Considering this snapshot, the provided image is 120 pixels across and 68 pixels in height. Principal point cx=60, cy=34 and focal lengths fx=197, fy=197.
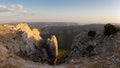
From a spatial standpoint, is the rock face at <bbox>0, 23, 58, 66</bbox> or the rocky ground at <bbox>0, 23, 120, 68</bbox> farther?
the rock face at <bbox>0, 23, 58, 66</bbox>

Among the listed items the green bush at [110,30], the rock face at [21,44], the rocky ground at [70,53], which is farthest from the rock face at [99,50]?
the rock face at [21,44]

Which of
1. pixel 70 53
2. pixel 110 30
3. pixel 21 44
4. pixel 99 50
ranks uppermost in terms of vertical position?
pixel 110 30

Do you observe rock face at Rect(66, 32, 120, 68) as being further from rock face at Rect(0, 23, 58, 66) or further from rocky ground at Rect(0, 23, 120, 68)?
rock face at Rect(0, 23, 58, 66)

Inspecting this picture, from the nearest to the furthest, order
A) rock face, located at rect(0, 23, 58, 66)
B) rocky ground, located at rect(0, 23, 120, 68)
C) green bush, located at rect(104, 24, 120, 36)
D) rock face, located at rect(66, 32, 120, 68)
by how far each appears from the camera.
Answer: rock face, located at rect(66, 32, 120, 68) < rocky ground, located at rect(0, 23, 120, 68) < green bush, located at rect(104, 24, 120, 36) < rock face, located at rect(0, 23, 58, 66)

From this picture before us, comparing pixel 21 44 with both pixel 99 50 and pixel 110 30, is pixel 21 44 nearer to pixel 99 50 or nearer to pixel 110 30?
pixel 99 50

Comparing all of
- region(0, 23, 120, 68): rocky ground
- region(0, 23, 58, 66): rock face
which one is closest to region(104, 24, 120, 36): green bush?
region(0, 23, 120, 68): rocky ground

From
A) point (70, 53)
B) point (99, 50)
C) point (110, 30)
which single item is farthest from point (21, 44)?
point (110, 30)

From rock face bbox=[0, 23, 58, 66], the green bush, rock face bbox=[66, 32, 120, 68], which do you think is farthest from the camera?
rock face bbox=[0, 23, 58, 66]

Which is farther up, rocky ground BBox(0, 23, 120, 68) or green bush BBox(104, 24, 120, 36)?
green bush BBox(104, 24, 120, 36)
